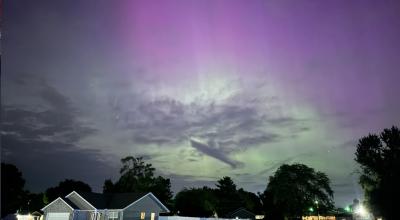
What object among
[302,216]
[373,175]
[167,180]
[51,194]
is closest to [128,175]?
[167,180]

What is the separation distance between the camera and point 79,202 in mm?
56844

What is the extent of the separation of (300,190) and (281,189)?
3.71 m

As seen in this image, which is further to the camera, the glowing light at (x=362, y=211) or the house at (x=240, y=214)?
the house at (x=240, y=214)

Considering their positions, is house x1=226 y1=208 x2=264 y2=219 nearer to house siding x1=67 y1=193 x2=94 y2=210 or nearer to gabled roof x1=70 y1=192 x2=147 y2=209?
gabled roof x1=70 y1=192 x2=147 y2=209

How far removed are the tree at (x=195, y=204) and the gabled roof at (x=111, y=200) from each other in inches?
976

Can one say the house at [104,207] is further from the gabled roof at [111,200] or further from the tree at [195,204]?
the tree at [195,204]

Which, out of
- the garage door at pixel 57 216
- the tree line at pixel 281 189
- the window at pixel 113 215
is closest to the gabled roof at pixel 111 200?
the window at pixel 113 215

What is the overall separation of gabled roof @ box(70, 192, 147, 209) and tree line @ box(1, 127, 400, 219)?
20191mm

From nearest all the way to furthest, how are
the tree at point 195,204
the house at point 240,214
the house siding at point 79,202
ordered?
the house siding at point 79,202, the tree at point 195,204, the house at point 240,214

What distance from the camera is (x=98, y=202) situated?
56719mm

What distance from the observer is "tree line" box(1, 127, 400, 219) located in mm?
36000

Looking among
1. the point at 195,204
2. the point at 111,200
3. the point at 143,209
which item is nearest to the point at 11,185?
the point at 111,200

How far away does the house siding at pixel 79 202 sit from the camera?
183ft

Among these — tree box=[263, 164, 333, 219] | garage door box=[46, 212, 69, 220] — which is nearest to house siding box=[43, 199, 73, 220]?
garage door box=[46, 212, 69, 220]
